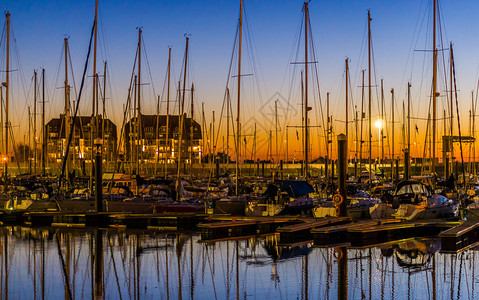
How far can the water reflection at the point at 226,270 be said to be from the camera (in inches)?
680

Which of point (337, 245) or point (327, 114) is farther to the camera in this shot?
point (327, 114)

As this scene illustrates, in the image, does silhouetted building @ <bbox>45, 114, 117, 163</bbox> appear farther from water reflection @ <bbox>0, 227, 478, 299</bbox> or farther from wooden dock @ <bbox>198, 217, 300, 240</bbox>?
water reflection @ <bbox>0, 227, 478, 299</bbox>

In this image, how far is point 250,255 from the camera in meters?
23.9

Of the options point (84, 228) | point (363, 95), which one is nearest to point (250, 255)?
Answer: point (84, 228)

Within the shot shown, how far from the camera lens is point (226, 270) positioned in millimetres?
20891

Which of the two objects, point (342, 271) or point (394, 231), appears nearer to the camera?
point (342, 271)

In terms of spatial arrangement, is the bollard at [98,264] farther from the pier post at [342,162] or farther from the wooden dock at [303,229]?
the pier post at [342,162]

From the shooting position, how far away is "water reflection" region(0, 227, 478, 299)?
56.7 ft

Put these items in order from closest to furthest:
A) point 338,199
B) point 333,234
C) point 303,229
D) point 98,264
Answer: point 98,264
point 333,234
point 303,229
point 338,199

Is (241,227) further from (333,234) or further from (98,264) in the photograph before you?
(98,264)

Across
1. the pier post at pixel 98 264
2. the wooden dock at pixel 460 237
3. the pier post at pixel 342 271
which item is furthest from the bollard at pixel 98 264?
the wooden dock at pixel 460 237

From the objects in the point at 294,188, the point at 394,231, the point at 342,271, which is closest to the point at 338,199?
the point at 394,231

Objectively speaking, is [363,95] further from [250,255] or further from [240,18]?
[250,255]

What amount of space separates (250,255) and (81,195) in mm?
20439
